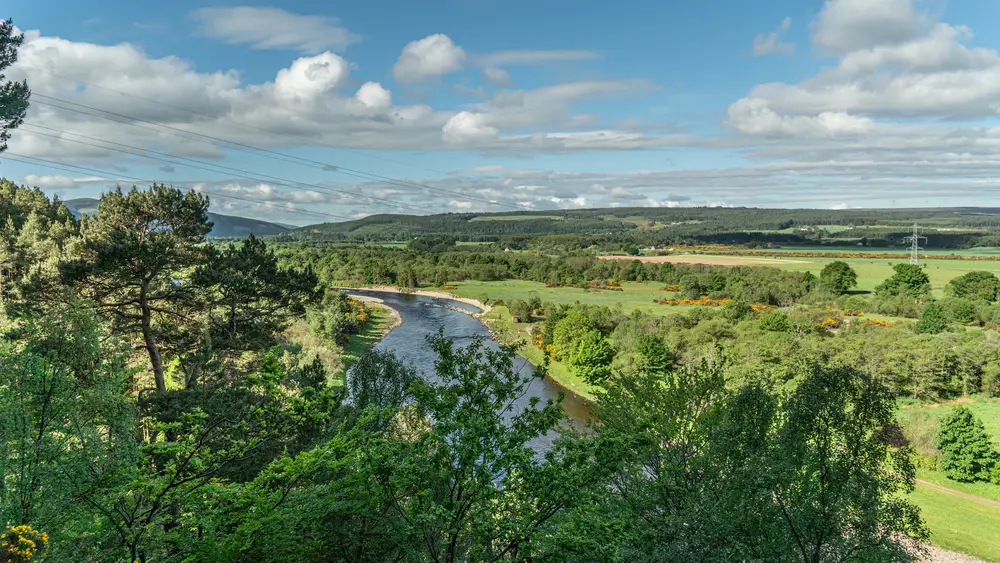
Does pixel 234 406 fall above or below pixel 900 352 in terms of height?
above

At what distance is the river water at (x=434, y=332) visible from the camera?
4403 centimetres

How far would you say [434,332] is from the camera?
238 ft

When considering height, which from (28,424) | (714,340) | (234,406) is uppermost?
(28,424)

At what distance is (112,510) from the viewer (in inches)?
326

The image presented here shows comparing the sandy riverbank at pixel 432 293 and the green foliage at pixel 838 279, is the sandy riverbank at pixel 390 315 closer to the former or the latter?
the sandy riverbank at pixel 432 293

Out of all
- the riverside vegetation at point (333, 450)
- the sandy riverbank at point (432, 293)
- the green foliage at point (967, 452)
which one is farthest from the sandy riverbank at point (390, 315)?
the green foliage at point (967, 452)

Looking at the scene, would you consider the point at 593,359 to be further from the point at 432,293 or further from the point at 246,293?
the point at 432,293

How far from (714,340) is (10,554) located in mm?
53802

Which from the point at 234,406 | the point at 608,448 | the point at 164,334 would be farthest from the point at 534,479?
the point at 164,334

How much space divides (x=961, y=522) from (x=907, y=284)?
72.5 metres

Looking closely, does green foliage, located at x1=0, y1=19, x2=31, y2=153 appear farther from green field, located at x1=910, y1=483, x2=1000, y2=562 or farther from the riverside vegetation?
green field, located at x1=910, y1=483, x2=1000, y2=562

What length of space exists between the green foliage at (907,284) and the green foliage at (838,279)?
4477 mm

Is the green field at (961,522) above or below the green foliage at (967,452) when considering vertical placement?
below

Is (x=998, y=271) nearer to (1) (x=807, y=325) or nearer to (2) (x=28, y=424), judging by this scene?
(1) (x=807, y=325)
